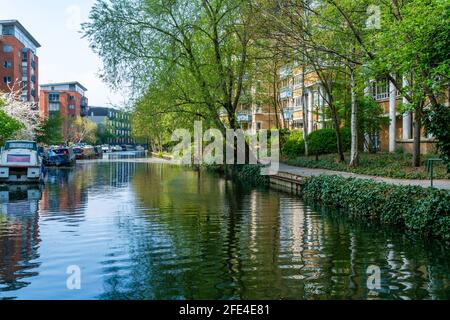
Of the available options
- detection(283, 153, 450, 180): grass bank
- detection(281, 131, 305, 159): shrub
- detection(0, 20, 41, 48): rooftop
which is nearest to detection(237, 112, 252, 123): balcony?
detection(281, 131, 305, 159): shrub

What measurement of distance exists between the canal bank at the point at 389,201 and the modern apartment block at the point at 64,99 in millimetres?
A: 108585

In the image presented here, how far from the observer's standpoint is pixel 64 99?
13412cm

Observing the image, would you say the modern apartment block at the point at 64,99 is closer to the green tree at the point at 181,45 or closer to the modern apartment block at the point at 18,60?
the modern apartment block at the point at 18,60

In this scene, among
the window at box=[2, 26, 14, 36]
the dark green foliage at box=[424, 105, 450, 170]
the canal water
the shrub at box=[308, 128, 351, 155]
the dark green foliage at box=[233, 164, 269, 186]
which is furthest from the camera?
the window at box=[2, 26, 14, 36]

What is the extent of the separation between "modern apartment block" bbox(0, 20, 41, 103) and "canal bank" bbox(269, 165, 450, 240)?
69976 millimetres

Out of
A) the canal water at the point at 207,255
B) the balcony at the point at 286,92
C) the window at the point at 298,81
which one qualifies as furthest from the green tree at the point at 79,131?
the canal water at the point at 207,255

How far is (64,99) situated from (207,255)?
13115 centimetres

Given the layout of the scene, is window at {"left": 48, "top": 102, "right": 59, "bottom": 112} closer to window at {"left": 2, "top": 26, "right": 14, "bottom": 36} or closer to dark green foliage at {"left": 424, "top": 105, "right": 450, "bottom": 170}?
window at {"left": 2, "top": 26, "right": 14, "bottom": 36}

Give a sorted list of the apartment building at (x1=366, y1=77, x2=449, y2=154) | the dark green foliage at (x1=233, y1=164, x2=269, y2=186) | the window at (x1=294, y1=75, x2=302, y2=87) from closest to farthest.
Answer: the dark green foliage at (x1=233, y1=164, x2=269, y2=186)
the apartment building at (x1=366, y1=77, x2=449, y2=154)
the window at (x1=294, y1=75, x2=302, y2=87)

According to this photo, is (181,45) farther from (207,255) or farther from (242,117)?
(242,117)

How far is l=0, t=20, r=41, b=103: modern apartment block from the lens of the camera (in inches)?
3332

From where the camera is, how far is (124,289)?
25.9ft

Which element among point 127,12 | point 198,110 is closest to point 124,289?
point 127,12
